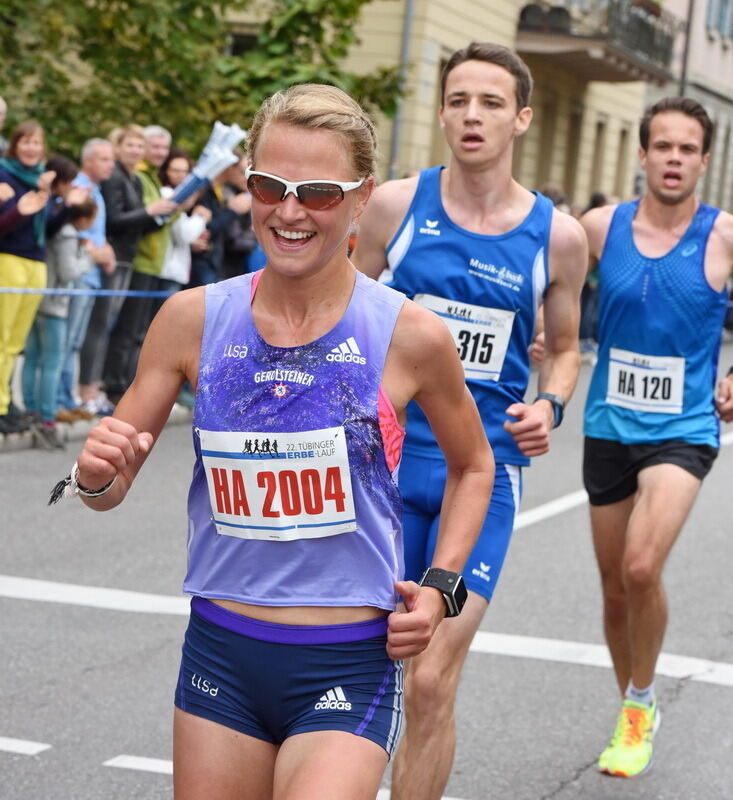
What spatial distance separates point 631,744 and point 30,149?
258 inches

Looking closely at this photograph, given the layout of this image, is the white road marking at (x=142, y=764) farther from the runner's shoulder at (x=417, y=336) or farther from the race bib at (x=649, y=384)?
the runner's shoulder at (x=417, y=336)

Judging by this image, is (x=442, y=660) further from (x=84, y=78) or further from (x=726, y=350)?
(x=726, y=350)

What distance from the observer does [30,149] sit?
10.7 metres

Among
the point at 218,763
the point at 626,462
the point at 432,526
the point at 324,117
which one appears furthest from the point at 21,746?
the point at 324,117

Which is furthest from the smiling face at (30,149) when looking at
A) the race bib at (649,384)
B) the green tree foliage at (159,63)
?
the race bib at (649,384)

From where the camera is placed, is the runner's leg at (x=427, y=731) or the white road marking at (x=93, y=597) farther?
the white road marking at (x=93, y=597)

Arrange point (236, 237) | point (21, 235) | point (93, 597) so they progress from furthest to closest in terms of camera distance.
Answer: point (236, 237), point (21, 235), point (93, 597)

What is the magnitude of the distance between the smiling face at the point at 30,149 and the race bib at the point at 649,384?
5852mm

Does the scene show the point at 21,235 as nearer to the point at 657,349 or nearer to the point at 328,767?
the point at 657,349

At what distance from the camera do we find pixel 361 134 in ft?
10.6

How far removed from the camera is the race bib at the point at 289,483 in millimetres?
3217

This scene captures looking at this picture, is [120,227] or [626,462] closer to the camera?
[626,462]

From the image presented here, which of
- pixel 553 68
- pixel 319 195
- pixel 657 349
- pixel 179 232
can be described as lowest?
pixel 553 68

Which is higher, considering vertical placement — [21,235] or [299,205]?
[299,205]
